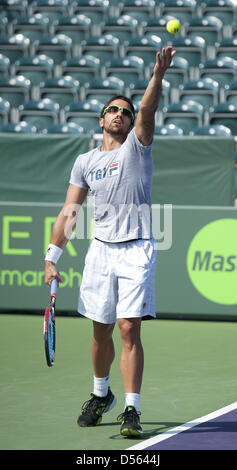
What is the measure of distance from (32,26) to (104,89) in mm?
3464

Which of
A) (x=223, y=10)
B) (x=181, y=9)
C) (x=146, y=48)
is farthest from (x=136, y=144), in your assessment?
(x=181, y=9)

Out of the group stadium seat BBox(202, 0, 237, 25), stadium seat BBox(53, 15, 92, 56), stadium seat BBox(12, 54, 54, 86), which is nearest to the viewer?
stadium seat BBox(12, 54, 54, 86)

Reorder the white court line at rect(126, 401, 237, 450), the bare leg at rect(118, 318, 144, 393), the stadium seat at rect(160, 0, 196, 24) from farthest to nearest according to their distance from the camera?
the stadium seat at rect(160, 0, 196, 24)
the bare leg at rect(118, 318, 144, 393)
the white court line at rect(126, 401, 237, 450)

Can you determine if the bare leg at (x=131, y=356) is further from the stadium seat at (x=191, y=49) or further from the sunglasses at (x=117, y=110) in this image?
the stadium seat at (x=191, y=49)

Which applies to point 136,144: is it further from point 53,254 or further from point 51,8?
point 51,8

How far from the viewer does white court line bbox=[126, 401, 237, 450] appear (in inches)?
201

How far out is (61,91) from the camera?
15.9m

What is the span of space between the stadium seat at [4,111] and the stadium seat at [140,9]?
3.94 meters

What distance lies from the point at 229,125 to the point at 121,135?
859 centimetres

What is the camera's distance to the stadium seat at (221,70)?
1570 cm

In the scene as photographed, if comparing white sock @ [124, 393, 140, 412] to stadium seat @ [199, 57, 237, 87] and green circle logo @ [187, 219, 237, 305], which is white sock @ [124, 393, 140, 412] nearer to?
green circle logo @ [187, 219, 237, 305]

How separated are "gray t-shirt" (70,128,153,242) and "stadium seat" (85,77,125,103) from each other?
391 inches

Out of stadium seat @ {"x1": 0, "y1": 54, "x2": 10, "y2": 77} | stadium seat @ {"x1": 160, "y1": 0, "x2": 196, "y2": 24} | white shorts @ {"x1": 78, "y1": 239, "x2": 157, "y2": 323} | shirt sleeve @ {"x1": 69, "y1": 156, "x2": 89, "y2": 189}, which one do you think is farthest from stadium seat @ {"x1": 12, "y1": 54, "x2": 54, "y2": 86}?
white shorts @ {"x1": 78, "y1": 239, "x2": 157, "y2": 323}
